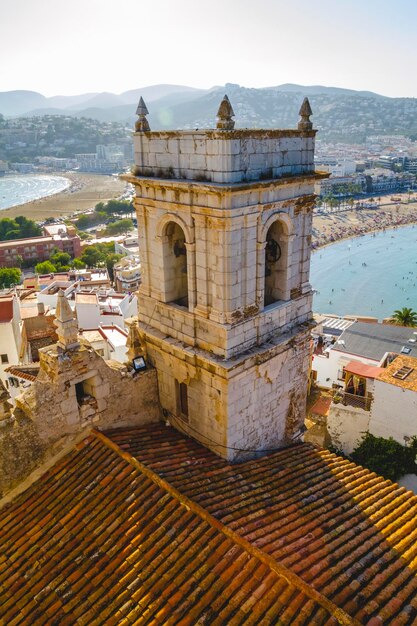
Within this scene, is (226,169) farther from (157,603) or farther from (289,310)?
(157,603)

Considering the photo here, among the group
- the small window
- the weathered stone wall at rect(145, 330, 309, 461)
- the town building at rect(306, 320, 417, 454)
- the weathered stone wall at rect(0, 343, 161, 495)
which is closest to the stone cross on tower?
the weathered stone wall at rect(0, 343, 161, 495)

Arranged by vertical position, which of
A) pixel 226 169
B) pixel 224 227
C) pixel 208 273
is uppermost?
pixel 226 169

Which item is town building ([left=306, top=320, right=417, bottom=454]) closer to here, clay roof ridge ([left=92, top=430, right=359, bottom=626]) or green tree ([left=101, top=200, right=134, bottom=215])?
clay roof ridge ([left=92, top=430, right=359, bottom=626])

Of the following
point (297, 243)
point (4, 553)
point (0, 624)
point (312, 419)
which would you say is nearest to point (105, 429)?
point (4, 553)

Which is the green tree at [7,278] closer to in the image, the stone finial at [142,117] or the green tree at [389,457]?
the green tree at [389,457]

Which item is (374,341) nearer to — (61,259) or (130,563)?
(130,563)

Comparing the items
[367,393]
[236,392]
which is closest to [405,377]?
[367,393]
